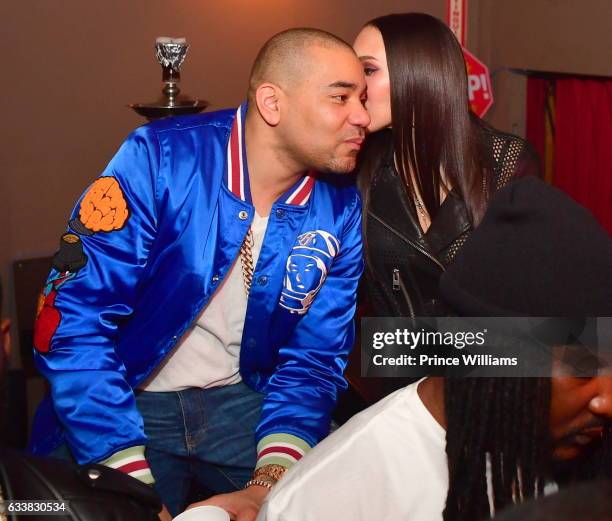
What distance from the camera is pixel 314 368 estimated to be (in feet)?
6.53

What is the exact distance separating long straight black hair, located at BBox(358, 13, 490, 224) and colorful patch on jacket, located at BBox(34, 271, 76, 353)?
2.51 ft

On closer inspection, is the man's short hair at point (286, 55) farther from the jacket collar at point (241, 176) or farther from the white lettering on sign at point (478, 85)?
the white lettering on sign at point (478, 85)

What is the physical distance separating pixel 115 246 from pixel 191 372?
0.36 m

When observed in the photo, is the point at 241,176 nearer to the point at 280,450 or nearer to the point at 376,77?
the point at 376,77

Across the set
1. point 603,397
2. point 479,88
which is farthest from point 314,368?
point 479,88

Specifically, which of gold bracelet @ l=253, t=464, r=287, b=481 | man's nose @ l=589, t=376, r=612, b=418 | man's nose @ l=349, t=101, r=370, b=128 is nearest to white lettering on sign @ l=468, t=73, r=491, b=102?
man's nose @ l=349, t=101, r=370, b=128

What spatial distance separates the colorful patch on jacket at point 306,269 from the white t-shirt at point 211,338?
9 cm

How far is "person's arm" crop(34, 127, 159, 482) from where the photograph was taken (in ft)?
5.73

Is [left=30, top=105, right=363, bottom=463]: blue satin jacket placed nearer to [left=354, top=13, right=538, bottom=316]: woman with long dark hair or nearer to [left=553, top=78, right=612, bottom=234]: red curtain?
[left=354, top=13, right=538, bottom=316]: woman with long dark hair

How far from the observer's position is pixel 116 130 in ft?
13.5

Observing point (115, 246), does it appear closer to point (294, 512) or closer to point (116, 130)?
point (294, 512)

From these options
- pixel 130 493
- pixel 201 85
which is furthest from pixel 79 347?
pixel 201 85

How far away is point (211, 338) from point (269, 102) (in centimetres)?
56

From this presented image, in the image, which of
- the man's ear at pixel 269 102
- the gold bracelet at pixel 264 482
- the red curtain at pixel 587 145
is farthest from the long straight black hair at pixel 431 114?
the red curtain at pixel 587 145
